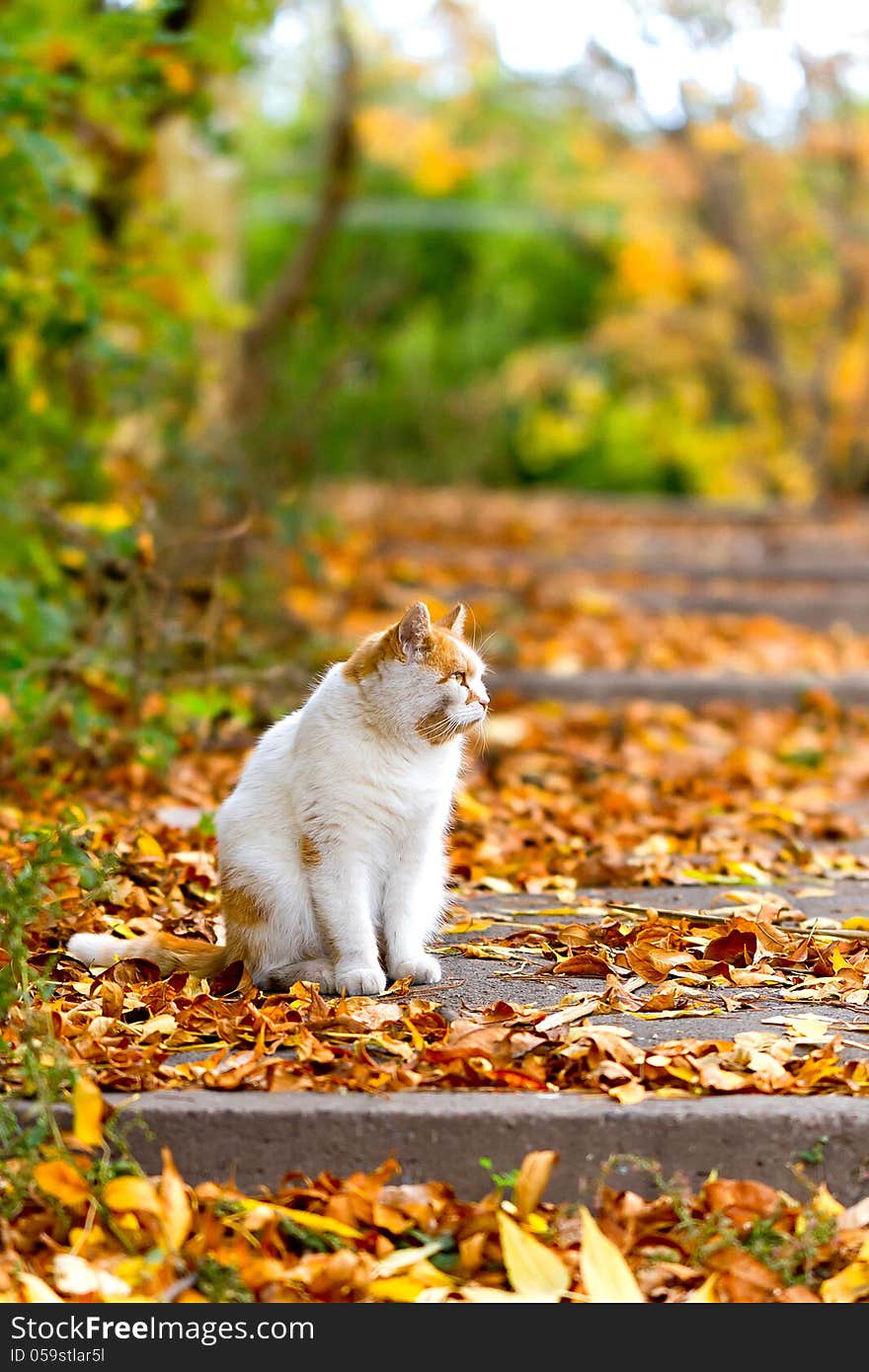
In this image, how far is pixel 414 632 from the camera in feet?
10.6

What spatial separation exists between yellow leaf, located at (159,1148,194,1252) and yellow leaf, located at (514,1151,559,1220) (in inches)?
20.6

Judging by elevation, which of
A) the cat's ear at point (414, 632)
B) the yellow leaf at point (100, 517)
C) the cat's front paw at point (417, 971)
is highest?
the yellow leaf at point (100, 517)

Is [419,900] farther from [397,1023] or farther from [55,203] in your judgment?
[55,203]

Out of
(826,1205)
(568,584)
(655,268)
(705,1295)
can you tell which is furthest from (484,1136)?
(655,268)

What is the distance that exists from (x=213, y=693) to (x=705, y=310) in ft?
41.5

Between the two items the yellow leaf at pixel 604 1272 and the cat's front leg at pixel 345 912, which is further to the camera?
the cat's front leg at pixel 345 912

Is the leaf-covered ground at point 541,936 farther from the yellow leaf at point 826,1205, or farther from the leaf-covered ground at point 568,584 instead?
the leaf-covered ground at point 568,584

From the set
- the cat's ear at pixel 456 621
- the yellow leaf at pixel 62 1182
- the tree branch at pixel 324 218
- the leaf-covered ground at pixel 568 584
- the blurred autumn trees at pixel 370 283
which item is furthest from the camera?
the tree branch at pixel 324 218

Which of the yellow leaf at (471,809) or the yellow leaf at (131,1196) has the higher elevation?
the yellow leaf at (471,809)

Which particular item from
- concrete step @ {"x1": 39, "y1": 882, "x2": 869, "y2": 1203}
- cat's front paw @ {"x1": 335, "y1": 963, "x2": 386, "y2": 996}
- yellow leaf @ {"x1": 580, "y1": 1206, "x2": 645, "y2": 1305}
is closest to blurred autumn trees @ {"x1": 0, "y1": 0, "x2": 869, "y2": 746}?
cat's front paw @ {"x1": 335, "y1": 963, "x2": 386, "y2": 996}

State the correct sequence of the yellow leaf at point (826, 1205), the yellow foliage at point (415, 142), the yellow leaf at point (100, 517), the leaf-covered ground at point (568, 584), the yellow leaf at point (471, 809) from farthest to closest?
the yellow foliage at point (415, 142), the leaf-covered ground at point (568, 584), the yellow leaf at point (100, 517), the yellow leaf at point (471, 809), the yellow leaf at point (826, 1205)

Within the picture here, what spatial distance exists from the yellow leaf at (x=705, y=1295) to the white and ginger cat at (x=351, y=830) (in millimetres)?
932

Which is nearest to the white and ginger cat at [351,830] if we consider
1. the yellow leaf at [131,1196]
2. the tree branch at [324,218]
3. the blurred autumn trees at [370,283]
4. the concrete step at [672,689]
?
the yellow leaf at [131,1196]

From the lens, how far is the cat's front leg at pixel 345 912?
10.3 ft
